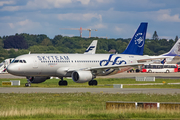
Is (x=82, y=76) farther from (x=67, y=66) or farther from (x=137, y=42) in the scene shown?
(x=137, y=42)

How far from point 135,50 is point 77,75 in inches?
557

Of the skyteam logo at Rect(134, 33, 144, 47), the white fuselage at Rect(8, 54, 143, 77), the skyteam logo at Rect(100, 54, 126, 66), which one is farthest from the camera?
the skyteam logo at Rect(134, 33, 144, 47)

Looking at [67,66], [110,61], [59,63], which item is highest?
[110,61]

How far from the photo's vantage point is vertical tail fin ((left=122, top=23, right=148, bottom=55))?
192 feet

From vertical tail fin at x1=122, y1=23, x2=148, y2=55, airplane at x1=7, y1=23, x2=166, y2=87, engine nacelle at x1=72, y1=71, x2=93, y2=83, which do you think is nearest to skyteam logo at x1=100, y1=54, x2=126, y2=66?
airplane at x1=7, y1=23, x2=166, y2=87

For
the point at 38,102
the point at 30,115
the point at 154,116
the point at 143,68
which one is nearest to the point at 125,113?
the point at 154,116

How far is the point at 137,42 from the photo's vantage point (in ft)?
194

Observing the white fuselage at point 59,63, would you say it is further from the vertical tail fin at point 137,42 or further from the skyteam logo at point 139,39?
the skyteam logo at point 139,39

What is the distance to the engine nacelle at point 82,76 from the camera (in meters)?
47.2

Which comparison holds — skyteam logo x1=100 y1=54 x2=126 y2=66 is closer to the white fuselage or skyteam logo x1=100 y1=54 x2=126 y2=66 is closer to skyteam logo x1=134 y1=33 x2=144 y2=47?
the white fuselage

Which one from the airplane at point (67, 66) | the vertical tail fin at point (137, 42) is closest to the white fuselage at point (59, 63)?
the airplane at point (67, 66)

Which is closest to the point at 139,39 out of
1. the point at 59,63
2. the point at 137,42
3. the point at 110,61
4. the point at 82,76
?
the point at 137,42

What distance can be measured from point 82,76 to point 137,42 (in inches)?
610

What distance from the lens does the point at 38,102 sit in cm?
2738
